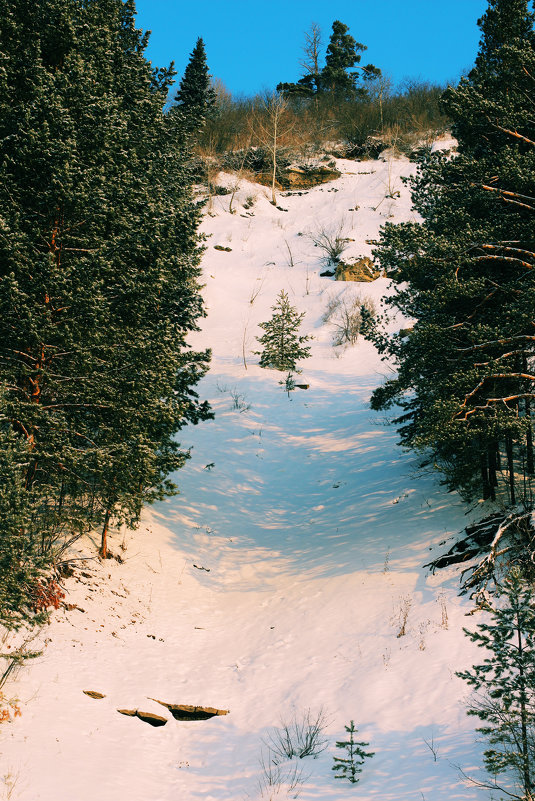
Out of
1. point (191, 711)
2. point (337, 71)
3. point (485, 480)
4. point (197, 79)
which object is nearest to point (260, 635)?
point (191, 711)

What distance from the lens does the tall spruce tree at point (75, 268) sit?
802 centimetres

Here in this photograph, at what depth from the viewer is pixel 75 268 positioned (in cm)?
846

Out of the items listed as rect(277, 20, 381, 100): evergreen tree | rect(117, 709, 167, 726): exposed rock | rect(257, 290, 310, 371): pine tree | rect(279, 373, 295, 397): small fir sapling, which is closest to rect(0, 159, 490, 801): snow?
rect(117, 709, 167, 726): exposed rock

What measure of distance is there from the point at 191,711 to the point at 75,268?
20.9 feet

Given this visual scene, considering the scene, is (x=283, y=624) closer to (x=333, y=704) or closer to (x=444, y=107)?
(x=333, y=704)

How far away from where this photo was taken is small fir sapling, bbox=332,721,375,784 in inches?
243

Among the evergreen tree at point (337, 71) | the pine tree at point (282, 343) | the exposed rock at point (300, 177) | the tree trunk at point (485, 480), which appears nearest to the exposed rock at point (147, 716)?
the tree trunk at point (485, 480)

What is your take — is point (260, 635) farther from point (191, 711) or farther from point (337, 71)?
point (337, 71)

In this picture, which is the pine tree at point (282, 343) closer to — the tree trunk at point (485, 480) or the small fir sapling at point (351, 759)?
the tree trunk at point (485, 480)

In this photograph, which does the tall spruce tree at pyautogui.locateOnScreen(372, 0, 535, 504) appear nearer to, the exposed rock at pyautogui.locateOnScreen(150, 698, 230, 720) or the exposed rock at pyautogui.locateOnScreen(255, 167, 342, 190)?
the exposed rock at pyautogui.locateOnScreen(150, 698, 230, 720)

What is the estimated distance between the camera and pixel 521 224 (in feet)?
33.1

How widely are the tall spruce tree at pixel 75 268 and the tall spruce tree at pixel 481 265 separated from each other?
4.36m

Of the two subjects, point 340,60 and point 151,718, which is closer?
point 151,718

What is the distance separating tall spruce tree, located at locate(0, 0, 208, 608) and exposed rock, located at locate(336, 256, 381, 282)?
23.8 m
